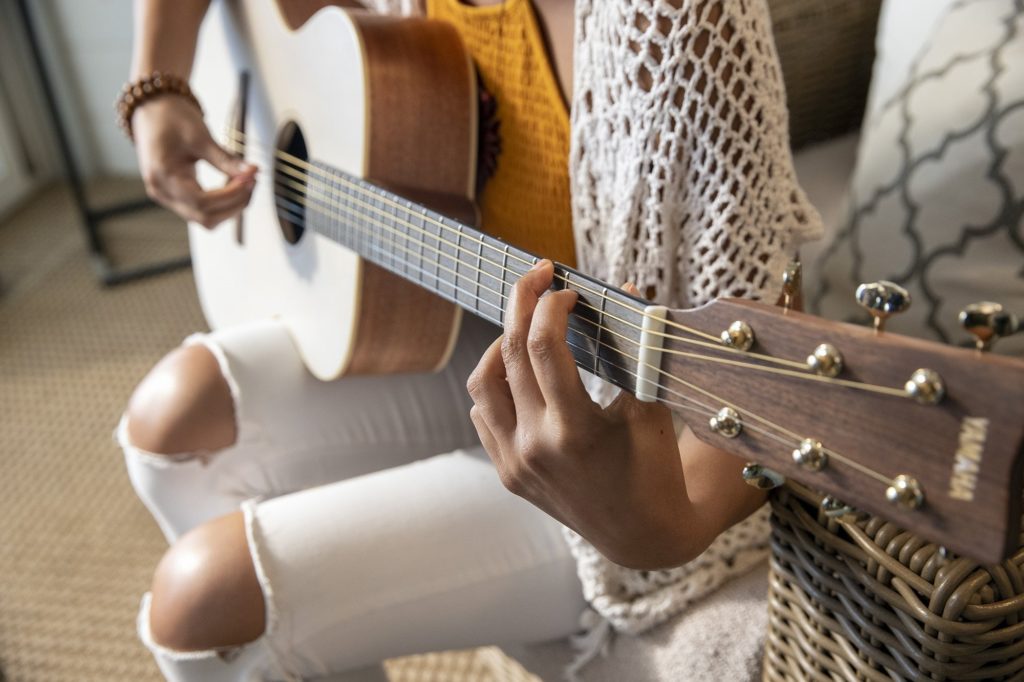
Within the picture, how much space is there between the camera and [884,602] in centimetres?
44

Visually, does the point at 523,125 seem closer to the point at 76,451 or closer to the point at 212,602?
the point at 212,602

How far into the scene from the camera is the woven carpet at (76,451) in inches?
44.0

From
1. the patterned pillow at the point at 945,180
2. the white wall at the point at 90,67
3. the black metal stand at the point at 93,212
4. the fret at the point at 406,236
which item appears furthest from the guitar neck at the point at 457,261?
the white wall at the point at 90,67

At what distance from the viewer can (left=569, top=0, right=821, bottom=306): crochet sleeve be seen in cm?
53

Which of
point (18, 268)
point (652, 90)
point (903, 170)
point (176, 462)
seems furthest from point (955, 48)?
point (18, 268)

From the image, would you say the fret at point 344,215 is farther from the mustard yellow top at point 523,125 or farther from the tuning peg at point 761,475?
the tuning peg at point 761,475

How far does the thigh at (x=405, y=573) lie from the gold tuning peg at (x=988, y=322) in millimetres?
408

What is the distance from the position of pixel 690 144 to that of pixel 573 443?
227mm

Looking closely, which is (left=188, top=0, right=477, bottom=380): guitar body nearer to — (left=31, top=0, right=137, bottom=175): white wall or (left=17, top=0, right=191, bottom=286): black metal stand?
(left=17, top=0, right=191, bottom=286): black metal stand

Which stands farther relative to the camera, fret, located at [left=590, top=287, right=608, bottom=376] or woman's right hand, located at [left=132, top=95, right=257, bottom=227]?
woman's right hand, located at [left=132, top=95, right=257, bottom=227]

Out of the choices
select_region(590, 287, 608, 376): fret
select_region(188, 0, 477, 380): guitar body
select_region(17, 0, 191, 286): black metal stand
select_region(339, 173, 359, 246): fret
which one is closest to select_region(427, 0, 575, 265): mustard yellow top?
select_region(188, 0, 477, 380): guitar body

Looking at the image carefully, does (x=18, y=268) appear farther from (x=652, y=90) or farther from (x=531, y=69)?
(x=652, y=90)

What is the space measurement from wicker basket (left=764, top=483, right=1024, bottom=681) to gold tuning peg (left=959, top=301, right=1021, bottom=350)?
0.45ft

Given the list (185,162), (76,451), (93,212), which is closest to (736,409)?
(185,162)
